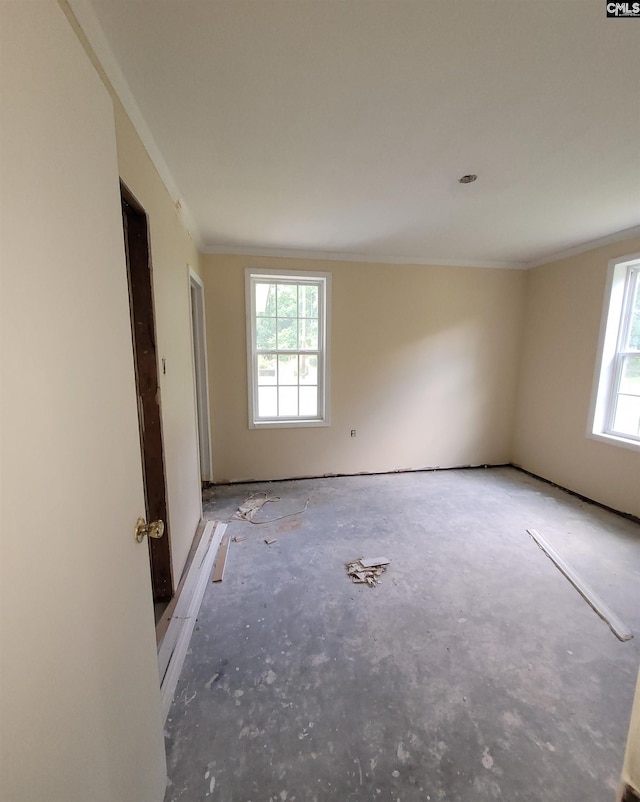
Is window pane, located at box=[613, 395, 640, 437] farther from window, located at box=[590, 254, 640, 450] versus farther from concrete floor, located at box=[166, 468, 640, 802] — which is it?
concrete floor, located at box=[166, 468, 640, 802]

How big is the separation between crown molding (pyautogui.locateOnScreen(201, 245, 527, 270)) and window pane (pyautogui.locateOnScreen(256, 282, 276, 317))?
30cm

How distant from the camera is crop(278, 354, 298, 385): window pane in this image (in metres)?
3.55

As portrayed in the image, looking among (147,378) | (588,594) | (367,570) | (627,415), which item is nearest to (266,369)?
(147,378)

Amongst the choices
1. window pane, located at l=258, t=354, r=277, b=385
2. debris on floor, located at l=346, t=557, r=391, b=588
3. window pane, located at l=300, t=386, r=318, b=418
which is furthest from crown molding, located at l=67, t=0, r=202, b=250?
debris on floor, located at l=346, t=557, r=391, b=588

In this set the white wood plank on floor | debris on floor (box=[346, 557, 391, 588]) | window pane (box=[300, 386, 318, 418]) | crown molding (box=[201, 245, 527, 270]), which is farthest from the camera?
window pane (box=[300, 386, 318, 418])

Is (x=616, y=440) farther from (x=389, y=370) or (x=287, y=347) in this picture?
(x=287, y=347)

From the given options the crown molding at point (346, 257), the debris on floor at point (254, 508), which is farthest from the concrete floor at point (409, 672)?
the crown molding at point (346, 257)

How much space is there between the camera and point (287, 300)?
137 inches

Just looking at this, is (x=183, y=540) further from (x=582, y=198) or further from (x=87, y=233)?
(x=582, y=198)

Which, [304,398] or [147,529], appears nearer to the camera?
[147,529]

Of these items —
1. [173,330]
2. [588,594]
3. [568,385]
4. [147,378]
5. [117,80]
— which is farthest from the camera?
[568,385]

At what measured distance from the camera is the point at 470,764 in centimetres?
115

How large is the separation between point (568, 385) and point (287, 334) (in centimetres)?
300

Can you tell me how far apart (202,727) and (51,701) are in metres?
1.06
